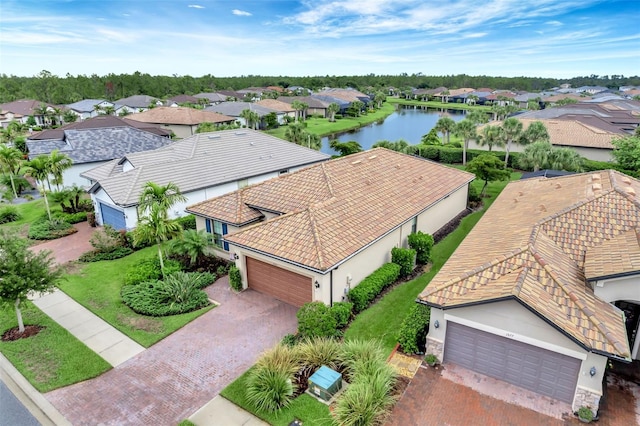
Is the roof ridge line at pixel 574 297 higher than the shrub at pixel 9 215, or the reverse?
the roof ridge line at pixel 574 297

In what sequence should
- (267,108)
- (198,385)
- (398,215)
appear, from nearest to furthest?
(198,385) → (398,215) → (267,108)

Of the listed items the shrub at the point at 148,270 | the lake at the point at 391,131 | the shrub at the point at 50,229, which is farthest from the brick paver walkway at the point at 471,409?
the lake at the point at 391,131

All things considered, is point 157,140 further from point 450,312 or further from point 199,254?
point 450,312

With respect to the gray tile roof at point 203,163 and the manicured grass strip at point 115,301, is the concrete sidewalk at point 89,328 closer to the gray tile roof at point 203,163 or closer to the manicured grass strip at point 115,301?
the manicured grass strip at point 115,301

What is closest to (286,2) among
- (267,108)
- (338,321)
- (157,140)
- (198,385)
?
(157,140)

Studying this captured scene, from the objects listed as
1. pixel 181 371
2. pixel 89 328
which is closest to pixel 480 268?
pixel 181 371

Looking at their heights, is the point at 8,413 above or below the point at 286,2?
below

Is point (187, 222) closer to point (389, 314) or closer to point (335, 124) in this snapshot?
point (389, 314)

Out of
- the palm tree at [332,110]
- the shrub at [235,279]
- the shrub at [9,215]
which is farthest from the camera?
the palm tree at [332,110]
